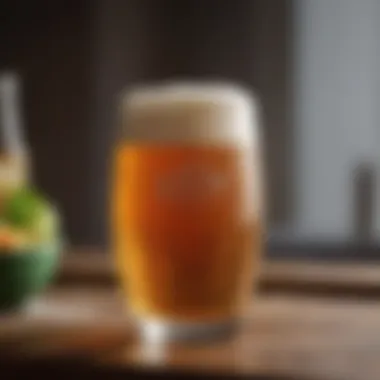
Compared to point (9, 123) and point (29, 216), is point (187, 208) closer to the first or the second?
point (29, 216)

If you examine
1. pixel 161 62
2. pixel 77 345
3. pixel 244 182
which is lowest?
pixel 77 345

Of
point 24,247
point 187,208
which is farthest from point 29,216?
point 187,208

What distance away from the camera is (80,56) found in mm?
1391

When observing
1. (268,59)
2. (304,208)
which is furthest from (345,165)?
(268,59)

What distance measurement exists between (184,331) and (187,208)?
8cm

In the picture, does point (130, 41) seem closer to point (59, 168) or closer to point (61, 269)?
point (59, 168)

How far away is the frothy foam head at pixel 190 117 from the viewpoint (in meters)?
0.64

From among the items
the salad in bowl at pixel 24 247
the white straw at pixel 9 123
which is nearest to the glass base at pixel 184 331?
the salad in bowl at pixel 24 247

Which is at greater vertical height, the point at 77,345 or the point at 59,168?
the point at 59,168

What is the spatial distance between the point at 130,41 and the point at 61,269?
540 mm

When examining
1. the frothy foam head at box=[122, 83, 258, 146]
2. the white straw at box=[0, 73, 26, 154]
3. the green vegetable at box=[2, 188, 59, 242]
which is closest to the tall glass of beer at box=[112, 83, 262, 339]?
the frothy foam head at box=[122, 83, 258, 146]

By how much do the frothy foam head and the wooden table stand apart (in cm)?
13

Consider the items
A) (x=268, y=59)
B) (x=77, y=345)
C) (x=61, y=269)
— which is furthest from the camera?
(x=268, y=59)

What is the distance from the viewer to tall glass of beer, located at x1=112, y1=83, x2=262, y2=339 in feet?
2.06
